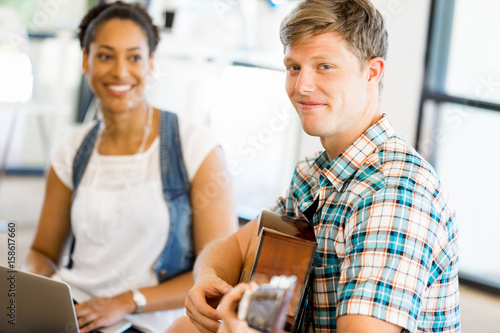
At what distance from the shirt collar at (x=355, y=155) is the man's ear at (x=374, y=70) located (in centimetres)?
10

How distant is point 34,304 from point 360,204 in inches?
29.1

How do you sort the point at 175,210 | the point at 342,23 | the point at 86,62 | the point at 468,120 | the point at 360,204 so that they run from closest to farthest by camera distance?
the point at 360,204
the point at 342,23
the point at 175,210
the point at 86,62
the point at 468,120

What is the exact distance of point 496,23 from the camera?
3.05 m

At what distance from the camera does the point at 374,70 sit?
4.42 ft

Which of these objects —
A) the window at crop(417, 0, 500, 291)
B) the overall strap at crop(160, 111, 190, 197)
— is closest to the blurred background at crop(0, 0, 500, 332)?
the window at crop(417, 0, 500, 291)

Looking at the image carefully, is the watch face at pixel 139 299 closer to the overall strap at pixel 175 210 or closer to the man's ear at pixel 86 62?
the overall strap at pixel 175 210

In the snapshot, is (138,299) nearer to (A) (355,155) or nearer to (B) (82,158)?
(B) (82,158)

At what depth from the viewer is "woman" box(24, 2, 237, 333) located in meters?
1.77

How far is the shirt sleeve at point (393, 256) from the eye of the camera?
104 centimetres

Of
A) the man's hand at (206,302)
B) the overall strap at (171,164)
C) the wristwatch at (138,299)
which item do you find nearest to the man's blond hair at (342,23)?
the man's hand at (206,302)

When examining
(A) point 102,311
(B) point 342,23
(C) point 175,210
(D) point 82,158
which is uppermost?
(B) point 342,23

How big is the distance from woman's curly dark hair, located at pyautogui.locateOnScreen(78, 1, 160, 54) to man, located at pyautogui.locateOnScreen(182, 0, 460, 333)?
770 millimetres

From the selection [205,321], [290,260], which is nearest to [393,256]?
[290,260]

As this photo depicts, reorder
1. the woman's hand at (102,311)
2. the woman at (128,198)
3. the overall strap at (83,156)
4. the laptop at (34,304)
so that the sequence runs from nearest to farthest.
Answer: the laptop at (34,304)
the woman's hand at (102,311)
the woman at (128,198)
the overall strap at (83,156)
